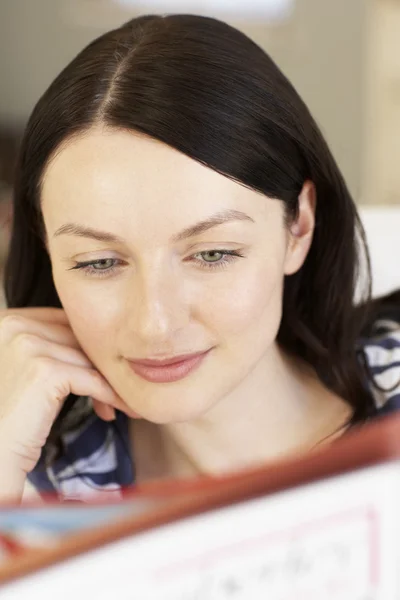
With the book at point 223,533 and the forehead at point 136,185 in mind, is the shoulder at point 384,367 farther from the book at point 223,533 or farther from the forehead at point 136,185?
the book at point 223,533

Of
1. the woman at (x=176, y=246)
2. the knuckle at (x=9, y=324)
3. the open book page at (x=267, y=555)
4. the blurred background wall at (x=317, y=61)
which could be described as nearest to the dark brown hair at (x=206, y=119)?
the woman at (x=176, y=246)

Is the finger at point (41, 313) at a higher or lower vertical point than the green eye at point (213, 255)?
lower

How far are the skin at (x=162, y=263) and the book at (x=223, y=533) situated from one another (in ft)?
1.12

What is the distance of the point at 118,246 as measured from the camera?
2.17 feet

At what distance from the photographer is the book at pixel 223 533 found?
30 centimetres

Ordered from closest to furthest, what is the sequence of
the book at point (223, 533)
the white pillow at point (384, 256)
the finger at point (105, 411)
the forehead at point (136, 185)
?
the book at point (223, 533) < the forehead at point (136, 185) < the finger at point (105, 411) < the white pillow at point (384, 256)

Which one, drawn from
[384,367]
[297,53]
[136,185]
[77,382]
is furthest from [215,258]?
[297,53]

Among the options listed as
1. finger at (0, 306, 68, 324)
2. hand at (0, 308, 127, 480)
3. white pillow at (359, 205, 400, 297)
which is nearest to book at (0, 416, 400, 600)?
hand at (0, 308, 127, 480)

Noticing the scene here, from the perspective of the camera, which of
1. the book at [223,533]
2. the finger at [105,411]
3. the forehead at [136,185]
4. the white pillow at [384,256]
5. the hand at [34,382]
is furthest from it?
the white pillow at [384,256]

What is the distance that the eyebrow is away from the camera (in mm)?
649

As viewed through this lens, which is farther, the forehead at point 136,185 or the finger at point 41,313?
the finger at point 41,313

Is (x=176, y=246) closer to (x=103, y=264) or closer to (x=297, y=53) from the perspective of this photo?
(x=103, y=264)

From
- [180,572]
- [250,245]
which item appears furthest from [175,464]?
[180,572]

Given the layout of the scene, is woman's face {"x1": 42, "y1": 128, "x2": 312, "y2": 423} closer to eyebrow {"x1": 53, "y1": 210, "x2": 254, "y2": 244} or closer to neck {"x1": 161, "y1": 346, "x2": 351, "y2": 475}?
eyebrow {"x1": 53, "y1": 210, "x2": 254, "y2": 244}
